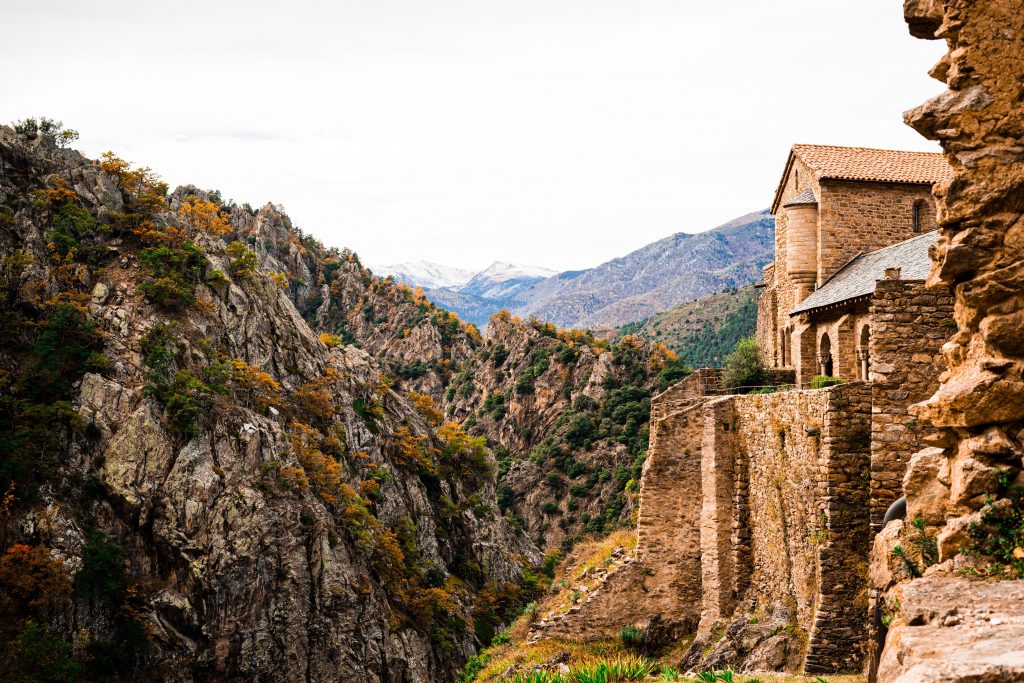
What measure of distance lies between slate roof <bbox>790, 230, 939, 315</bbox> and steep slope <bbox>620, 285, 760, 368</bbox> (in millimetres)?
85702

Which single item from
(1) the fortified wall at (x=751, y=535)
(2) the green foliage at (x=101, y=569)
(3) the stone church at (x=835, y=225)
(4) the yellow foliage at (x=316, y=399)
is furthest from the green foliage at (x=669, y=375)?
(1) the fortified wall at (x=751, y=535)

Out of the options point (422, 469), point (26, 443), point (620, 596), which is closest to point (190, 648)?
point (26, 443)

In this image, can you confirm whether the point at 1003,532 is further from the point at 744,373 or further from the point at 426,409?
the point at 426,409

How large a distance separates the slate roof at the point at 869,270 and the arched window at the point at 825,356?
112cm

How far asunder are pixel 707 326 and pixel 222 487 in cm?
10385

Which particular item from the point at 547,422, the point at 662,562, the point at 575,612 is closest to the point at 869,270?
the point at 662,562

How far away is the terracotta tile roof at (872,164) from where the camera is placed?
84.8 ft

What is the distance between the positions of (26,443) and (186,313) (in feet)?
37.9

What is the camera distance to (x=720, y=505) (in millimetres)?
17078

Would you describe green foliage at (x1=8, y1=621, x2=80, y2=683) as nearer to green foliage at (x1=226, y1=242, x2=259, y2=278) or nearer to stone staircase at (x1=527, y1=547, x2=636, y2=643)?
stone staircase at (x1=527, y1=547, x2=636, y2=643)

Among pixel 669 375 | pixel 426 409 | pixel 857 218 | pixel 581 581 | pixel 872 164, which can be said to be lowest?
pixel 581 581

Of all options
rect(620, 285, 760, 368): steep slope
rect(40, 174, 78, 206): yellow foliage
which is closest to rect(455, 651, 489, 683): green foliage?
rect(40, 174, 78, 206): yellow foliage

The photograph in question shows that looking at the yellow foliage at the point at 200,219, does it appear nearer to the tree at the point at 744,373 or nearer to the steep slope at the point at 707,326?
the tree at the point at 744,373

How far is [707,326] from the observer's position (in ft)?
441
